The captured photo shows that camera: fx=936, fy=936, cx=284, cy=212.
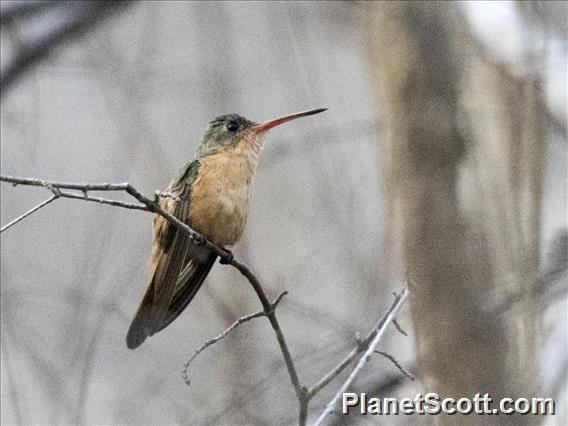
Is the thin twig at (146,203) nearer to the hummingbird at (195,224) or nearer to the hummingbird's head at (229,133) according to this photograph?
the hummingbird at (195,224)

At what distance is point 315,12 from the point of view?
23.7ft

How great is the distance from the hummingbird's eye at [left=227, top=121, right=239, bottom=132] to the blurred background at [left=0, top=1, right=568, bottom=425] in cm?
75

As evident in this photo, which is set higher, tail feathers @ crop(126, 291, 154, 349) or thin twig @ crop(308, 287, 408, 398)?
tail feathers @ crop(126, 291, 154, 349)

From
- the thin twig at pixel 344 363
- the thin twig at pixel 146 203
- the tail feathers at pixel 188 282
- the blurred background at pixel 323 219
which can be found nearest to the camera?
the thin twig at pixel 146 203

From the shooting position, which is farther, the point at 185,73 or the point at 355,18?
the point at 185,73

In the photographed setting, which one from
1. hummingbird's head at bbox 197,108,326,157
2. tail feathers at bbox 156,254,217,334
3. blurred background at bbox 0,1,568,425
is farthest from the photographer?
hummingbird's head at bbox 197,108,326,157

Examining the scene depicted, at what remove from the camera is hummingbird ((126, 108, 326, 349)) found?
3801mm

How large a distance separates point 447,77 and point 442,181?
0.61m

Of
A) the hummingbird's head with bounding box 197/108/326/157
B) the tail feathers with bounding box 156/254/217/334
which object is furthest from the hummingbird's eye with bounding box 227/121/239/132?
the tail feathers with bounding box 156/254/217/334

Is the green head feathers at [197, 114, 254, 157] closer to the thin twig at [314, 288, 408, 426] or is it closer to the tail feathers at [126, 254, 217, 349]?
the tail feathers at [126, 254, 217, 349]

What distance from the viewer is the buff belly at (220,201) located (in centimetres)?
399

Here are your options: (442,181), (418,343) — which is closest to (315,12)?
(442,181)

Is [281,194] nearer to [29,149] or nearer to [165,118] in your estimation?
[165,118]

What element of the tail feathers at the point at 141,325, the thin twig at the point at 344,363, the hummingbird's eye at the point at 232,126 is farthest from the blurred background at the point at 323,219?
the hummingbird's eye at the point at 232,126
